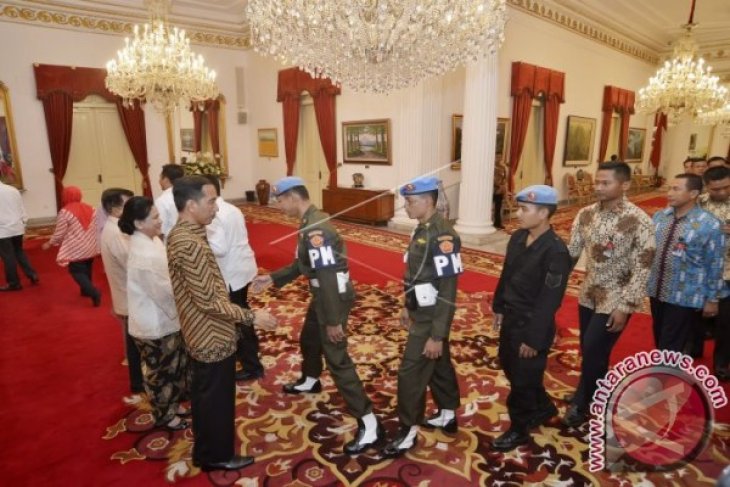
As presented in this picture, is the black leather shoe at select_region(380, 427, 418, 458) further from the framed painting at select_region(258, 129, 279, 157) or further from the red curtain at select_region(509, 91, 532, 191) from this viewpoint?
the framed painting at select_region(258, 129, 279, 157)

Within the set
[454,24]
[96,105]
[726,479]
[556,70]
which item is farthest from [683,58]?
[96,105]

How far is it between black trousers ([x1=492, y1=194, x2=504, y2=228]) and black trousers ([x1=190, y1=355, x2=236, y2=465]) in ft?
24.5

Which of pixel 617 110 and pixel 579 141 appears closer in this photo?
pixel 579 141

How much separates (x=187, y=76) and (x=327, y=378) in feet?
18.7

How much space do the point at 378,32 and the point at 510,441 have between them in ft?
11.4

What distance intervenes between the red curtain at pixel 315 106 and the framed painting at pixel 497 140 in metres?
2.84

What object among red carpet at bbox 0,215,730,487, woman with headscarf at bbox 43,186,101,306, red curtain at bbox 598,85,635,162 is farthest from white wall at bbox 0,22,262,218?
red curtain at bbox 598,85,635,162

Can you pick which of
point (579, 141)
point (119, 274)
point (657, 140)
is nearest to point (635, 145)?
point (657, 140)

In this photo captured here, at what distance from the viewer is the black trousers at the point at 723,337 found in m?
3.25

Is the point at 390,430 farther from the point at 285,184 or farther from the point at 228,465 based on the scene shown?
the point at 285,184

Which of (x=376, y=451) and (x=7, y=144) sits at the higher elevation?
(x=7, y=144)

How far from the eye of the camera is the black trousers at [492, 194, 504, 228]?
345 inches

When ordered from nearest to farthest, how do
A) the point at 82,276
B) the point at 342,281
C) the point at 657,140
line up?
the point at 342,281, the point at 82,276, the point at 657,140

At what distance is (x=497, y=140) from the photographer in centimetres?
937
